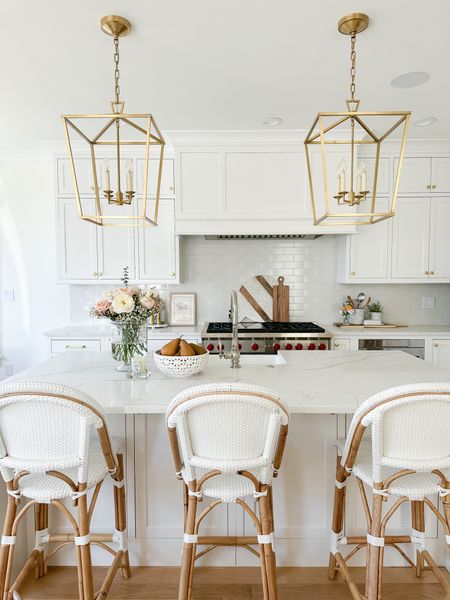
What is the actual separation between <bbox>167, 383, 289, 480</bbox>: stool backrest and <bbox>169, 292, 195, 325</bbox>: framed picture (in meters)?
2.59

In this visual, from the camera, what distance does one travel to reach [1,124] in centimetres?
307

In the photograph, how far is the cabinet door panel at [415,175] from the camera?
3.49 metres

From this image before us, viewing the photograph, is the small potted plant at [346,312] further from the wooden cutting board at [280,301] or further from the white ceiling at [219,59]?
the white ceiling at [219,59]

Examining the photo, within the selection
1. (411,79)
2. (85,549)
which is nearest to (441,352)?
(411,79)

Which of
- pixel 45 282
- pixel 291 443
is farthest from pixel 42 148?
pixel 291 443

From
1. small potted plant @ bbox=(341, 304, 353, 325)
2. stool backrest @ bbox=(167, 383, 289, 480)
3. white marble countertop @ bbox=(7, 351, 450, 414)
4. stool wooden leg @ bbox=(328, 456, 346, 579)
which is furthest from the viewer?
small potted plant @ bbox=(341, 304, 353, 325)

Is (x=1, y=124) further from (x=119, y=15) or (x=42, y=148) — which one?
(x=119, y=15)

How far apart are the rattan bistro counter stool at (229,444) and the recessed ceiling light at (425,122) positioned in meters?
2.79

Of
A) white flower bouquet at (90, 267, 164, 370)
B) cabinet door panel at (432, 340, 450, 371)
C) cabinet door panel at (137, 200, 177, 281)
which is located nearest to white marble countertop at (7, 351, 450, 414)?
white flower bouquet at (90, 267, 164, 370)

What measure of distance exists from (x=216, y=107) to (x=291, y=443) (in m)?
2.30

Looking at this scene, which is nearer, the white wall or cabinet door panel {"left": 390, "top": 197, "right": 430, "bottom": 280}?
cabinet door panel {"left": 390, "top": 197, "right": 430, "bottom": 280}

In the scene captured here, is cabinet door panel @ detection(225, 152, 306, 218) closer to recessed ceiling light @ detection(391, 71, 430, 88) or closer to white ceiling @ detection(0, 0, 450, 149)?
white ceiling @ detection(0, 0, 450, 149)

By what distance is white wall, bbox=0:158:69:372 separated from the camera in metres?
3.83

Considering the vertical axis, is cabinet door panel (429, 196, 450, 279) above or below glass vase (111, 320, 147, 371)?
above
